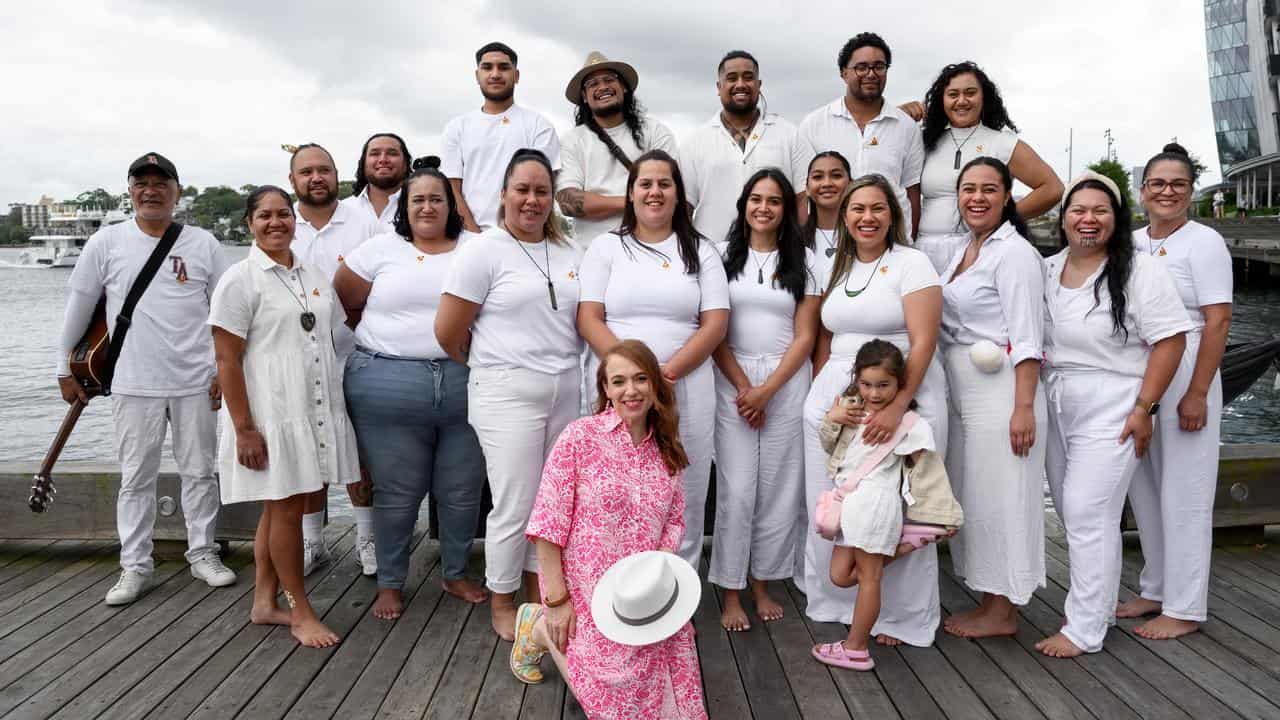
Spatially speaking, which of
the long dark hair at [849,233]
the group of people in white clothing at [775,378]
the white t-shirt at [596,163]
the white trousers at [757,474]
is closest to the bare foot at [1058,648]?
the group of people in white clothing at [775,378]

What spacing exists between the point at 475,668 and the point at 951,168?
10.6ft

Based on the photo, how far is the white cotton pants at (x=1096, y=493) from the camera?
11.9 feet

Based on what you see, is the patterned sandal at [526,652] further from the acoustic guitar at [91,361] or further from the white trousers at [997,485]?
the acoustic guitar at [91,361]

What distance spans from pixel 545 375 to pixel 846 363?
126 centimetres

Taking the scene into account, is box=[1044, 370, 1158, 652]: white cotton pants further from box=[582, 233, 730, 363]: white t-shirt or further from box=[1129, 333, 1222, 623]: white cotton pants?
box=[582, 233, 730, 363]: white t-shirt

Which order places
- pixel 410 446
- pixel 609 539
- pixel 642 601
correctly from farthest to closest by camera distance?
pixel 410 446, pixel 609 539, pixel 642 601

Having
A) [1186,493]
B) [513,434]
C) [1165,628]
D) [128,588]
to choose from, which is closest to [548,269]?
[513,434]

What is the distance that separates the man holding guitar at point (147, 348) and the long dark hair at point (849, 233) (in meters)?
3.02

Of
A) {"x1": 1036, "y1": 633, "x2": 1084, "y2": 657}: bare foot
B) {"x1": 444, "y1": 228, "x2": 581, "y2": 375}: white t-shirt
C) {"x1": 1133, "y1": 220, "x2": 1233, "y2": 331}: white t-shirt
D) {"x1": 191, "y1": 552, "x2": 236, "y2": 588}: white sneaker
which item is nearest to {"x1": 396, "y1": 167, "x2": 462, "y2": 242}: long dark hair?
{"x1": 444, "y1": 228, "x2": 581, "y2": 375}: white t-shirt

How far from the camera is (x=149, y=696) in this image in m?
3.29

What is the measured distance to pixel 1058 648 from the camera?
3.63 meters

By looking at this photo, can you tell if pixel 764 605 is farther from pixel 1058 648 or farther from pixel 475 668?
pixel 475 668

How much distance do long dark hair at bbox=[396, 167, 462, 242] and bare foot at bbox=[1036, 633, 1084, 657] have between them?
3.07 metres

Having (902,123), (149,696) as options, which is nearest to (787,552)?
(902,123)
